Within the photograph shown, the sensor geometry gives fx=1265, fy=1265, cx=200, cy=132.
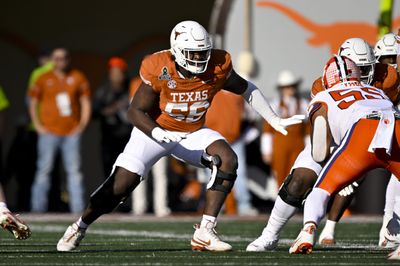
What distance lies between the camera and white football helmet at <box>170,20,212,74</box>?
28.1ft

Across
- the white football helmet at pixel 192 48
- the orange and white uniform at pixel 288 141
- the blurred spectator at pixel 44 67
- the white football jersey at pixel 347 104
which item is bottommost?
the orange and white uniform at pixel 288 141

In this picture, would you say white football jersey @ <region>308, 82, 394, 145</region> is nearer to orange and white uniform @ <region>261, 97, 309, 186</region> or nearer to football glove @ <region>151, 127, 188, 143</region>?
football glove @ <region>151, 127, 188, 143</region>

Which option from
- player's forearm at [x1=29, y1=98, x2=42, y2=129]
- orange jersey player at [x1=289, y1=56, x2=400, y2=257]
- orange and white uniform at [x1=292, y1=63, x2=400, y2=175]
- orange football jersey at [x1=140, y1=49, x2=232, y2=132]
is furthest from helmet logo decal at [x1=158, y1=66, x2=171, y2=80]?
player's forearm at [x1=29, y1=98, x2=42, y2=129]

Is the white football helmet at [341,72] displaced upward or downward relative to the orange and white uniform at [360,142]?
upward

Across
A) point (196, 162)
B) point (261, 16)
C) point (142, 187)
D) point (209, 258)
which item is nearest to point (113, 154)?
point (142, 187)

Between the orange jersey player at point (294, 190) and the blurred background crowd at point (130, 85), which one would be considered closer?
the orange jersey player at point (294, 190)

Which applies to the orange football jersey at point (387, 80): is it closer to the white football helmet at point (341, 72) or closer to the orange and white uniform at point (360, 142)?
the white football helmet at point (341, 72)

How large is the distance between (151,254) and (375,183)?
6.72 metres

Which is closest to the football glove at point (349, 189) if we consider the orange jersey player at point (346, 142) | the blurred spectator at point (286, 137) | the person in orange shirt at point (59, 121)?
the orange jersey player at point (346, 142)

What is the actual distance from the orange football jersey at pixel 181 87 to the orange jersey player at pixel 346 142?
3.22ft

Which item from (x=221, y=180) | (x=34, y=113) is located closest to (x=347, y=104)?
(x=221, y=180)

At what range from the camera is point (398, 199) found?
29.0 ft

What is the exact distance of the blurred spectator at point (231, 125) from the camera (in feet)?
45.7

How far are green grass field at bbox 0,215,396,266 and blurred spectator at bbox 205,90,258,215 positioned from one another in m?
1.51
